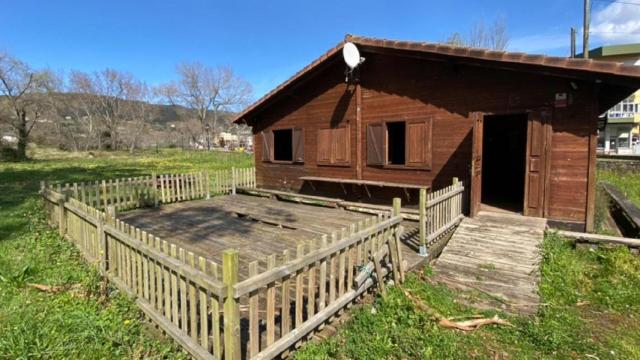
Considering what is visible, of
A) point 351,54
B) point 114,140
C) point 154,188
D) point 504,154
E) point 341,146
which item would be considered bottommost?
point 154,188

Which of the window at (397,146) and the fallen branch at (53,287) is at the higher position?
the window at (397,146)

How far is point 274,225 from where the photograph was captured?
7.06m

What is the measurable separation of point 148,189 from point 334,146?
5.26 m

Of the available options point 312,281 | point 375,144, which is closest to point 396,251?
point 312,281

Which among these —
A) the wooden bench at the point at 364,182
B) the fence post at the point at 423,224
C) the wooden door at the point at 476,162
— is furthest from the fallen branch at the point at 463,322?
the wooden bench at the point at 364,182

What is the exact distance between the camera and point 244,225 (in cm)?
696

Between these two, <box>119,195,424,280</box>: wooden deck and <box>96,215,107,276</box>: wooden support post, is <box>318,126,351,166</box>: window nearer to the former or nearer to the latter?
<box>119,195,424,280</box>: wooden deck

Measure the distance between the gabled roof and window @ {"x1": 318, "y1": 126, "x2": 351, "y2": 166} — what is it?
6.53ft

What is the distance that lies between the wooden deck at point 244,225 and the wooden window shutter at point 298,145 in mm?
1966

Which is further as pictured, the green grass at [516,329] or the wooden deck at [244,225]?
the wooden deck at [244,225]

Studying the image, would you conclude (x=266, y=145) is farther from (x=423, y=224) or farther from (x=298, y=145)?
(x=423, y=224)

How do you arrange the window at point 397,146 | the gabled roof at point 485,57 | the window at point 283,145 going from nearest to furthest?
the gabled roof at point 485,57, the window at point 397,146, the window at point 283,145

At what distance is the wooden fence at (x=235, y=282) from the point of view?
2525 millimetres

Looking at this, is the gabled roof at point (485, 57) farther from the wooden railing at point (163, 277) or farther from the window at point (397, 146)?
the wooden railing at point (163, 277)
